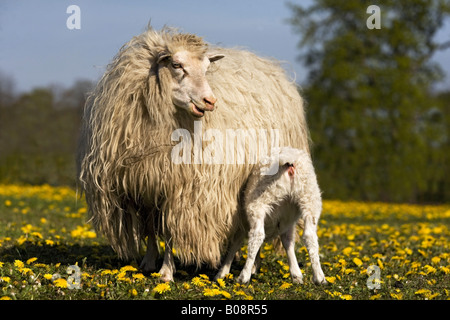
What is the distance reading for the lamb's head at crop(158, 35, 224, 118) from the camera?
4676 millimetres

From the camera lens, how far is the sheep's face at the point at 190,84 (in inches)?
184

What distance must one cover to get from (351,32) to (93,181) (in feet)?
66.2

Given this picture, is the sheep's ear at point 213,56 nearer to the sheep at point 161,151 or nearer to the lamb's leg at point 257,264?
the sheep at point 161,151

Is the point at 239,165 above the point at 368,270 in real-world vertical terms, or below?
above

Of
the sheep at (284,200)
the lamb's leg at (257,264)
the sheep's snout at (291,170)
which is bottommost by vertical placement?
the lamb's leg at (257,264)

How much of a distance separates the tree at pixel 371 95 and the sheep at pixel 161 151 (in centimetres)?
1689

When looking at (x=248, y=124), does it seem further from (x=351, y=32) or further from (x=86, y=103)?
(x=351, y=32)

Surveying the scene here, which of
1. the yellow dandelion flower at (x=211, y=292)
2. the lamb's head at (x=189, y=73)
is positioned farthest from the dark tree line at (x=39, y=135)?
the yellow dandelion flower at (x=211, y=292)

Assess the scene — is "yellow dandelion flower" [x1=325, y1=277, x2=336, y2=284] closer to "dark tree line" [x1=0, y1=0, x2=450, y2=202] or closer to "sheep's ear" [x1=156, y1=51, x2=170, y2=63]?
"sheep's ear" [x1=156, y1=51, x2=170, y2=63]

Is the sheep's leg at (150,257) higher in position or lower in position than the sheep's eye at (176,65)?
lower
